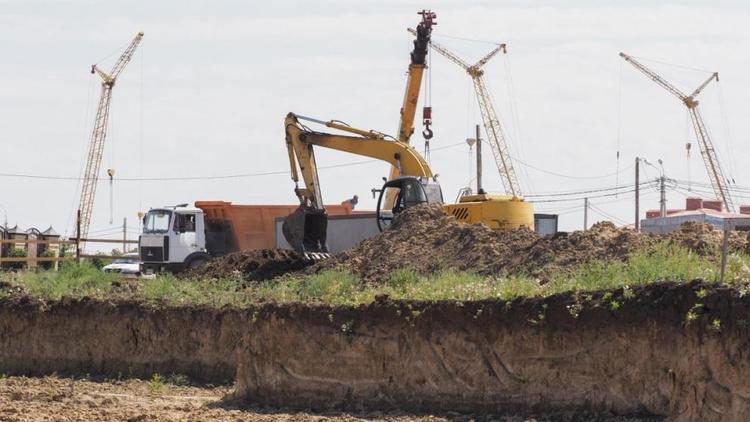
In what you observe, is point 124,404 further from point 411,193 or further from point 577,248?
point 411,193

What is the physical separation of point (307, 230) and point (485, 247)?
1192 cm

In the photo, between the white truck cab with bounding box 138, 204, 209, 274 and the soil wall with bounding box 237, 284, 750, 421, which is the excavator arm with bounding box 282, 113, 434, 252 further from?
the soil wall with bounding box 237, 284, 750, 421

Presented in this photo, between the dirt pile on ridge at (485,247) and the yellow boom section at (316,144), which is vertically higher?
the yellow boom section at (316,144)

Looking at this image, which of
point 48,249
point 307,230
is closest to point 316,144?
point 307,230

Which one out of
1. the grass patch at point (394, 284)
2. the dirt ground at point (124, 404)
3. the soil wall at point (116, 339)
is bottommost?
the dirt ground at point (124, 404)

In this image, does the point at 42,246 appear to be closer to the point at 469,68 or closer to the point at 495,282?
the point at 495,282

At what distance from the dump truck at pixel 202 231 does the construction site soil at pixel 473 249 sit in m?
11.7

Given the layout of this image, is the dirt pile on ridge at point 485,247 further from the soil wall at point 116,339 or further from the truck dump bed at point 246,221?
the truck dump bed at point 246,221

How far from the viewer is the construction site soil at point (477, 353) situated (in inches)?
579

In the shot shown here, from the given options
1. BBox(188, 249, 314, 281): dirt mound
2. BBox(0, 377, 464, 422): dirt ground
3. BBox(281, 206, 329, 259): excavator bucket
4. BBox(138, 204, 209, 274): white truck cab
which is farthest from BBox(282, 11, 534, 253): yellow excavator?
BBox(0, 377, 464, 422): dirt ground

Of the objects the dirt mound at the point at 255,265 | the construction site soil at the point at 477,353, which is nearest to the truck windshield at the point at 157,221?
the dirt mound at the point at 255,265

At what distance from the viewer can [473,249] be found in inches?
963

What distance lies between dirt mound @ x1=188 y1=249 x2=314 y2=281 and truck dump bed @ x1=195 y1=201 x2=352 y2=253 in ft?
39.9

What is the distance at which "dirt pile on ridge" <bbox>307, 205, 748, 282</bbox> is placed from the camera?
21.2 metres
